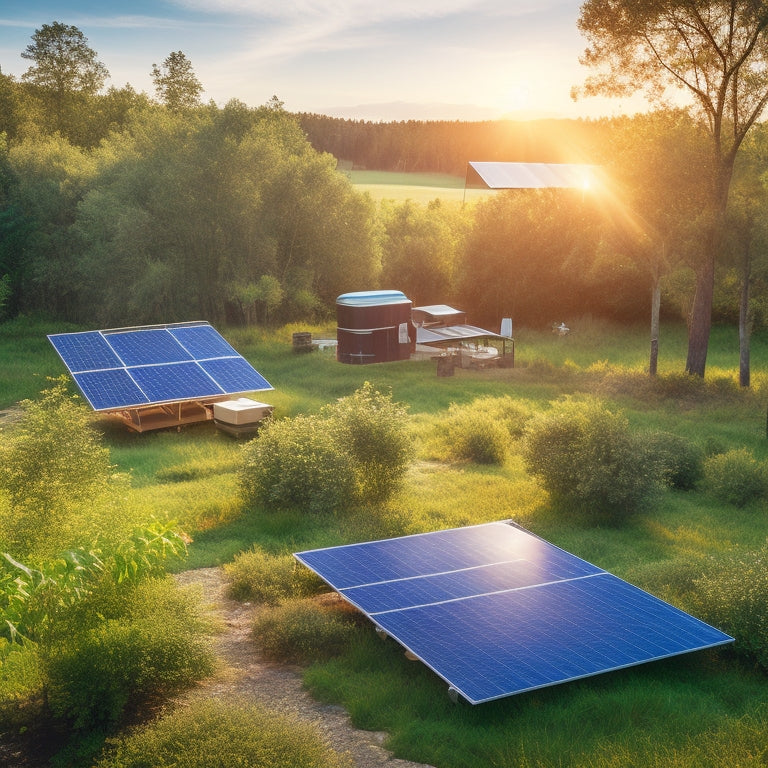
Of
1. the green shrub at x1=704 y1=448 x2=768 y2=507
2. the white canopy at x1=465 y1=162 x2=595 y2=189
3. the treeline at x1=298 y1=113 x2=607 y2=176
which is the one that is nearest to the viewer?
the green shrub at x1=704 y1=448 x2=768 y2=507

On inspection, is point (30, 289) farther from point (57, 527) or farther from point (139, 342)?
point (57, 527)

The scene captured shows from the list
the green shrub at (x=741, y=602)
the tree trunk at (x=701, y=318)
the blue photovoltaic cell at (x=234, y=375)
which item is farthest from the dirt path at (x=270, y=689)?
the tree trunk at (x=701, y=318)

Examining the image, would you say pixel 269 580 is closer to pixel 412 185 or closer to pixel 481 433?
pixel 481 433

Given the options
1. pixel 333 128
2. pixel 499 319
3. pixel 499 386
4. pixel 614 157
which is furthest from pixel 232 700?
pixel 333 128

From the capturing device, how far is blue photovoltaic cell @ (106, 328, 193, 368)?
88.5ft

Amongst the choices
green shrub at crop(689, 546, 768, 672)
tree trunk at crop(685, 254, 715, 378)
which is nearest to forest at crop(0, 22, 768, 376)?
tree trunk at crop(685, 254, 715, 378)

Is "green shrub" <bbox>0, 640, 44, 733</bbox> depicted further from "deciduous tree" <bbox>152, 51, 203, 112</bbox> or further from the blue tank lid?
"deciduous tree" <bbox>152, 51, 203, 112</bbox>

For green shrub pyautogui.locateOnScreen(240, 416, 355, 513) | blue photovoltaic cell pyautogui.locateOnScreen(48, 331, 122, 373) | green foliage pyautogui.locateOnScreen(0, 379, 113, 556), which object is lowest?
green shrub pyautogui.locateOnScreen(240, 416, 355, 513)

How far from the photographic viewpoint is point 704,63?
2919cm

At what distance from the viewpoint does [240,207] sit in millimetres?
39969

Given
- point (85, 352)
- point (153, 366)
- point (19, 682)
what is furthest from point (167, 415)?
point (19, 682)

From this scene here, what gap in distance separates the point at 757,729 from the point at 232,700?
5.69m

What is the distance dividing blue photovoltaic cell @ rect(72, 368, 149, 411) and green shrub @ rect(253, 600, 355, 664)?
42.9ft

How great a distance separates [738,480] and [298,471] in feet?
31.4
